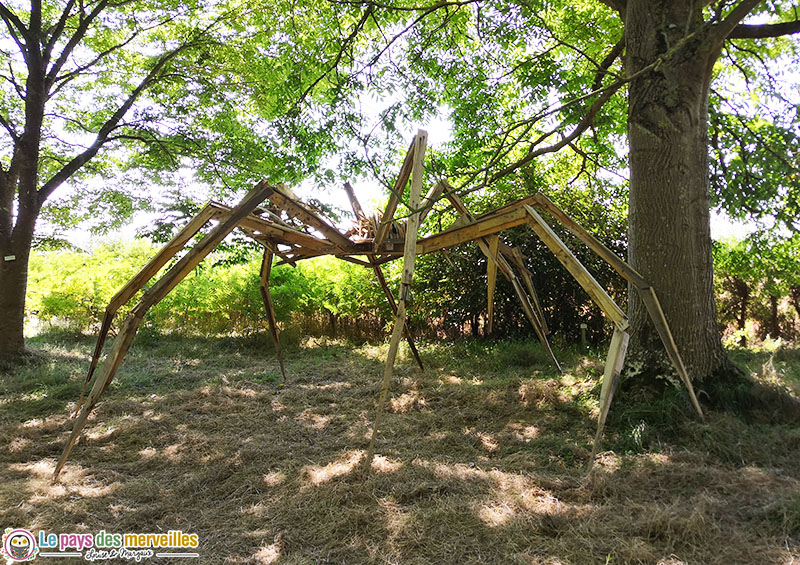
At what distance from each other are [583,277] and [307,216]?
5.94 ft

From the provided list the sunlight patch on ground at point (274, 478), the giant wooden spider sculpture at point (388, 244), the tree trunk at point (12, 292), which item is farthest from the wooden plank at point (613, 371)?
the tree trunk at point (12, 292)

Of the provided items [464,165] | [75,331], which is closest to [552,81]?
[464,165]

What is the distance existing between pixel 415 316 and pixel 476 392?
3610mm

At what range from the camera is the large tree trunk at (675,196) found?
12.4 ft

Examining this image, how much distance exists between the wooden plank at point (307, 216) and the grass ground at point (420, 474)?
5.01ft

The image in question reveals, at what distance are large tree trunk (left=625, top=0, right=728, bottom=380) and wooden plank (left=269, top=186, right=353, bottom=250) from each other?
2433 mm

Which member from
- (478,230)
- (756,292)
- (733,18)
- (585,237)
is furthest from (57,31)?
(756,292)

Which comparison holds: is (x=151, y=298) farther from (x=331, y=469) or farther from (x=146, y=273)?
(x=331, y=469)

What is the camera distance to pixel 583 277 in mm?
2648

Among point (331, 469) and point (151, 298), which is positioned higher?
point (151, 298)

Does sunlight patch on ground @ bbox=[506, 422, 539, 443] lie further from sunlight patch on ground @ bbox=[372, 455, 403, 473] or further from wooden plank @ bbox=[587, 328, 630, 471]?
wooden plank @ bbox=[587, 328, 630, 471]

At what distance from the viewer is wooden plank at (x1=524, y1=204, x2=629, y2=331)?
2.47 m

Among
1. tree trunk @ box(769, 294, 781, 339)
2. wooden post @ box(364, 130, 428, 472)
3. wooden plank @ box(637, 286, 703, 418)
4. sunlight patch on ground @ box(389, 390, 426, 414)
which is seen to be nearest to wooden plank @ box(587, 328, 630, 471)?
wooden plank @ box(637, 286, 703, 418)

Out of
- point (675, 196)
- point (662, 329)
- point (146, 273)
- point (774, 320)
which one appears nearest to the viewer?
point (146, 273)
